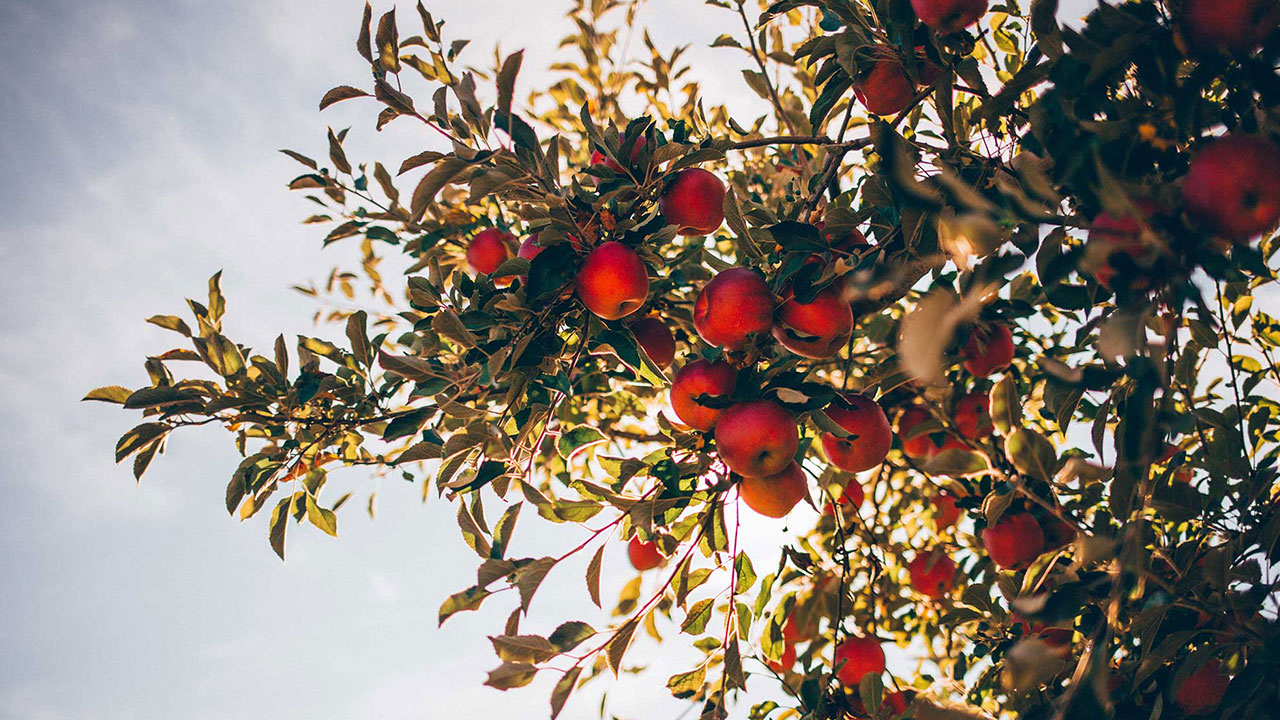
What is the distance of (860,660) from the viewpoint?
2268 millimetres

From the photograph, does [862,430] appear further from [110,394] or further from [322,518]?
[110,394]

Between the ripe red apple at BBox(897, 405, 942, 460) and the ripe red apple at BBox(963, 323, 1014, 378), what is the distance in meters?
0.20

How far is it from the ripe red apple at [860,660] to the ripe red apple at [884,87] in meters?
1.60

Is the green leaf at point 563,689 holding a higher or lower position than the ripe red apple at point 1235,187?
lower

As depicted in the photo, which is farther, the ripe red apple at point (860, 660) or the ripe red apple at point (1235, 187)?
the ripe red apple at point (860, 660)

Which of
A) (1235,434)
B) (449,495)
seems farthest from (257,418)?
(1235,434)

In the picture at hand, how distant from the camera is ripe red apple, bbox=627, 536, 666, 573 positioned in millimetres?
2191

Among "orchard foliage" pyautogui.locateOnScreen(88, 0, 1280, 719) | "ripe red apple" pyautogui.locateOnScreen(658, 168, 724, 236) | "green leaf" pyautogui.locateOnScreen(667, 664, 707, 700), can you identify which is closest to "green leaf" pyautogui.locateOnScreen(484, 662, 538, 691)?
"orchard foliage" pyautogui.locateOnScreen(88, 0, 1280, 719)

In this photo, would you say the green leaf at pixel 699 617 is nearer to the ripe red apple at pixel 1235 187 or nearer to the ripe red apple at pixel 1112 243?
the ripe red apple at pixel 1112 243

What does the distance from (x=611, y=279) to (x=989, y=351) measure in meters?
1.26

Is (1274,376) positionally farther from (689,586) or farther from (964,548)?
(689,586)

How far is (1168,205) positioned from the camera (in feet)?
2.99

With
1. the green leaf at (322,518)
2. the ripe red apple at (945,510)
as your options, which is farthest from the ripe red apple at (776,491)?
the ripe red apple at (945,510)

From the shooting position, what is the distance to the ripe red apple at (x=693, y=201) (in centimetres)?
167
